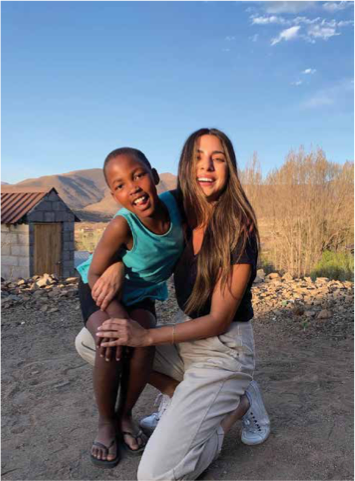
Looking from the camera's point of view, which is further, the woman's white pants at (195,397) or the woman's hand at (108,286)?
the woman's hand at (108,286)

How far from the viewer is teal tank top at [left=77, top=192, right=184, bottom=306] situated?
2.20 metres

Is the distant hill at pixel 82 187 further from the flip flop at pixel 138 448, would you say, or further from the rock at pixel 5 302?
the flip flop at pixel 138 448

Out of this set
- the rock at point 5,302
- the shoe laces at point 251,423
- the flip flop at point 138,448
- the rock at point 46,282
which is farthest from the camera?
the rock at point 46,282

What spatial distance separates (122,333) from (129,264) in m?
0.37

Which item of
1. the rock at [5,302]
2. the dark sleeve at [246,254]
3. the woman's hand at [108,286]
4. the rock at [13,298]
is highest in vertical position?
the dark sleeve at [246,254]

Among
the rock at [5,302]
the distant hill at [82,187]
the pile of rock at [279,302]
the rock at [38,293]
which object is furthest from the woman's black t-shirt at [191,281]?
the distant hill at [82,187]

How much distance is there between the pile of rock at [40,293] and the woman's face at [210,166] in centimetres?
386

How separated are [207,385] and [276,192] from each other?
33.3ft

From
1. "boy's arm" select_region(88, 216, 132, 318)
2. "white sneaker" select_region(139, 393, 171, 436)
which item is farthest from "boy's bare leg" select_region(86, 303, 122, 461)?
"white sneaker" select_region(139, 393, 171, 436)

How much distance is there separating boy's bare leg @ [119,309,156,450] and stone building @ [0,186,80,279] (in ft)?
31.8

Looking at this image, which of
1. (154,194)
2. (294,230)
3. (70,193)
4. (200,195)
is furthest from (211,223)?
(70,193)

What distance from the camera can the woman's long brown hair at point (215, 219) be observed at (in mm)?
2203

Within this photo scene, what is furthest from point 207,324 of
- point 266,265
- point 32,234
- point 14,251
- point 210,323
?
point 14,251

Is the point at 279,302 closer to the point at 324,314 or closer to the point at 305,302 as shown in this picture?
the point at 305,302
